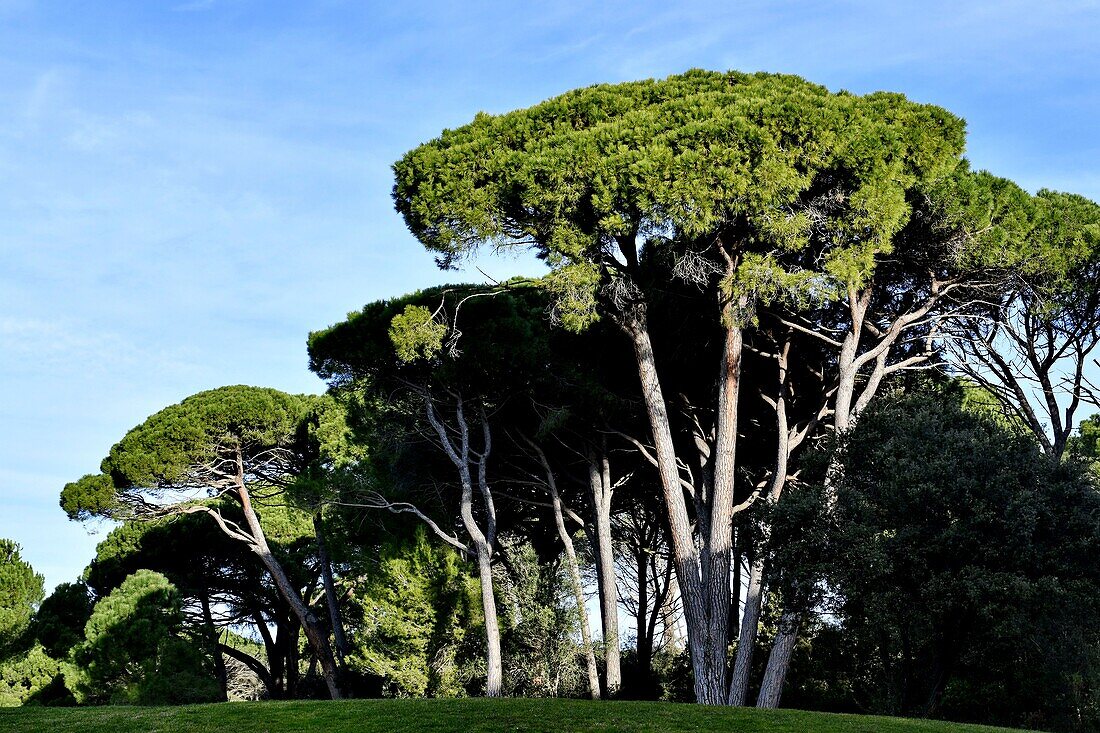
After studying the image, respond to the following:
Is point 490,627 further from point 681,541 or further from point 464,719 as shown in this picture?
point 464,719

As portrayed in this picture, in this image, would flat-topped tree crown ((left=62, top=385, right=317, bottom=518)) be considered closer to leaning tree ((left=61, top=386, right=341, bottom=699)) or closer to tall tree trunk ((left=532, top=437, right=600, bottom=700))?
leaning tree ((left=61, top=386, right=341, bottom=699))

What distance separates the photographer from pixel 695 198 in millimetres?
16078

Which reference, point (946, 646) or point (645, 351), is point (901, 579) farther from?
point (645, 351)

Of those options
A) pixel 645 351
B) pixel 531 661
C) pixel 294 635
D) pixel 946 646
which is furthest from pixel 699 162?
pixel 294 635

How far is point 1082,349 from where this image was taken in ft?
67.9

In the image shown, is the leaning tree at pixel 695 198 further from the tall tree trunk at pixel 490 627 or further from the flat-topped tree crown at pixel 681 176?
the tall tree trunk at pixel 490 627

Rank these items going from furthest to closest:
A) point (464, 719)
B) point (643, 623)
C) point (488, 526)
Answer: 1. point (643, 623)
2. point (488, 526)
3. point (464, 719)

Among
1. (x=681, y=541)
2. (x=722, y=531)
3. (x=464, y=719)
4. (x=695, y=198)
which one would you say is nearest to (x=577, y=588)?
(x=681, y=541)

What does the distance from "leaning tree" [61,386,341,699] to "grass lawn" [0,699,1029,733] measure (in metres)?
13.0

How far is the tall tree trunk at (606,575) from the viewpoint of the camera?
72.1ft

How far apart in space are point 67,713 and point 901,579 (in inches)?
452

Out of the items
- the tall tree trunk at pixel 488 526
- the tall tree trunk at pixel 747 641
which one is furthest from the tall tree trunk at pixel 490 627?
the tall tree trunk at pixel 747 641

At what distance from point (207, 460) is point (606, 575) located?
11670mm

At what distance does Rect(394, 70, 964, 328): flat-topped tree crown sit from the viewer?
53.2 feet
